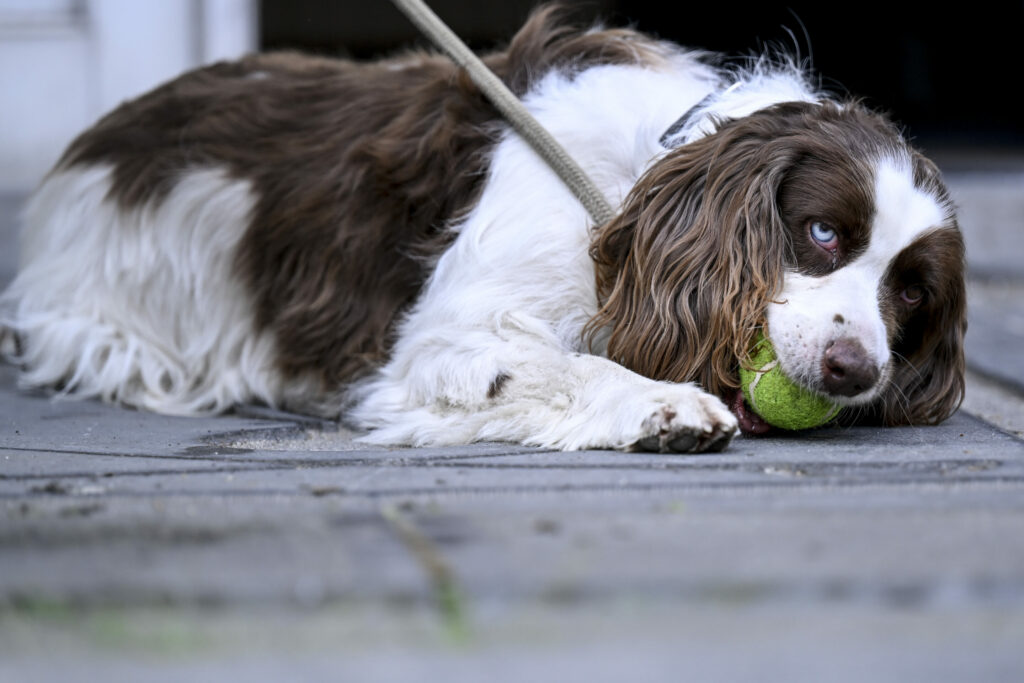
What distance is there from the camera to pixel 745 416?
9.67ft

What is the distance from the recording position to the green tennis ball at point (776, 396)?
9.23ft

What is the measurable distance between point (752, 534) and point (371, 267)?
6.13 ft

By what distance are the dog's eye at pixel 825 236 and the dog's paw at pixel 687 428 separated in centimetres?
52

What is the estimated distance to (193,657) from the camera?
4.83 feet

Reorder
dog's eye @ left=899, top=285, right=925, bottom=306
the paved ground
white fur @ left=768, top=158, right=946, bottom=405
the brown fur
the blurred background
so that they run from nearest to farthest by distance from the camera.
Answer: the paved ground < white fur @ left=768, top=158, right=946, bottom=405 < dog's eye @ left=899, top=285, right=925, bottom=306 < the brown fur < the blurred background

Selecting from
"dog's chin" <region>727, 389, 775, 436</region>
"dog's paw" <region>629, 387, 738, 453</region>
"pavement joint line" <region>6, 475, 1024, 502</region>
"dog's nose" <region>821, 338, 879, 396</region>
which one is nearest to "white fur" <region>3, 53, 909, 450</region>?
"dog's paw" <region>629, 387, 738, 453</region>

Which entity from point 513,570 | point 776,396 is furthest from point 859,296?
point 513,570

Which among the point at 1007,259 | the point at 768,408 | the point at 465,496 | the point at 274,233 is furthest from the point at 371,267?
the point at 1007,259

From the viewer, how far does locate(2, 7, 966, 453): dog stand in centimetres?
290

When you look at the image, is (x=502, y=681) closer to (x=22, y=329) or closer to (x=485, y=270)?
(x=485, y=270)

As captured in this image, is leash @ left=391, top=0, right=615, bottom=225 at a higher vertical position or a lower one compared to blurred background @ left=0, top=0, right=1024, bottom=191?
higher

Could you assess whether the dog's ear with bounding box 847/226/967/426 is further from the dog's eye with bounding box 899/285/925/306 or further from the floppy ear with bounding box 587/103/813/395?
the floppy ear with bounding box 587/103/813/395

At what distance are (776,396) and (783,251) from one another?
351 millimetres

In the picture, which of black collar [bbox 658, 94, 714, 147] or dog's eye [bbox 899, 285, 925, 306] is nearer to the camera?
dog's eye [bbox 899, 285, 925, 306]
